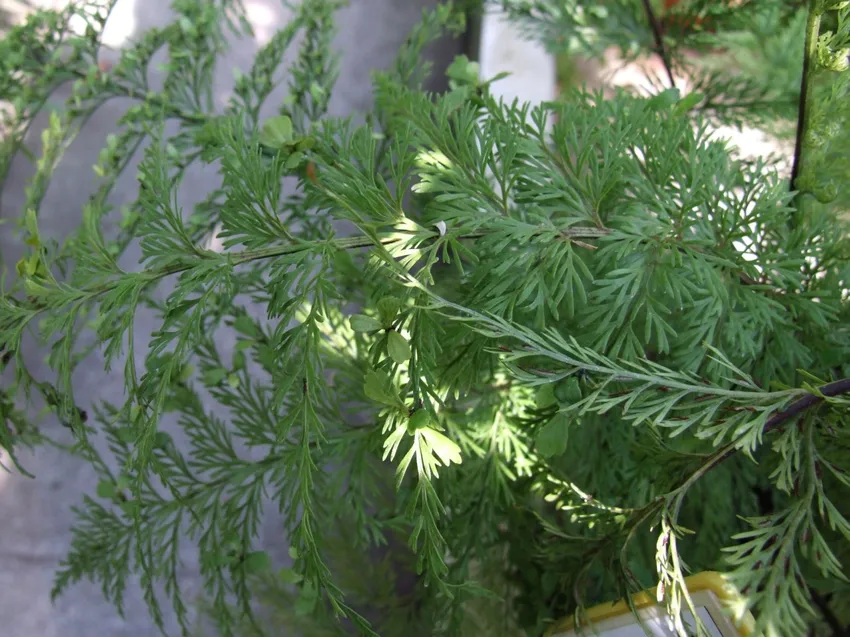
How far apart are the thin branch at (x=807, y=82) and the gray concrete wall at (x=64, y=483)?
80 cm

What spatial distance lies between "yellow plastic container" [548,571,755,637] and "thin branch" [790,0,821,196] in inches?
12.7

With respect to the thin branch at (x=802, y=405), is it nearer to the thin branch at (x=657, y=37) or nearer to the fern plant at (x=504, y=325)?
the fern plant at (x=504, y=325)

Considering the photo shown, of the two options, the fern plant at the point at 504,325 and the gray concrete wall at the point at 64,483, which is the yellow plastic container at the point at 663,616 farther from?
the gray concrete wall at the point at 64,483

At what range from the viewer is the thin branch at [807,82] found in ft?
1.36

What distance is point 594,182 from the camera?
1.42 feet

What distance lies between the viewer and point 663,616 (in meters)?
0.39

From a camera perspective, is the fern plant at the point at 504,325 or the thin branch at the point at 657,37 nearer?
the fern plant at the point at 504,325

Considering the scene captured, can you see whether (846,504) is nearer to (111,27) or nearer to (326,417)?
(326,417)

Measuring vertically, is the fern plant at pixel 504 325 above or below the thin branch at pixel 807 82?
below

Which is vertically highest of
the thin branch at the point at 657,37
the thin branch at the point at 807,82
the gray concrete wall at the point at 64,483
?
the thin branch at the point at 657,37

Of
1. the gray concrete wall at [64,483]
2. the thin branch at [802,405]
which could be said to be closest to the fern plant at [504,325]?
the thin branch at [802,405]

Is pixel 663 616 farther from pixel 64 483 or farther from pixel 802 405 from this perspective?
pixel 64 483

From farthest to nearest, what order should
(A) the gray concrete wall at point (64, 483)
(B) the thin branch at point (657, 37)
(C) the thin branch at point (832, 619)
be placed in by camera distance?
(A) the gray concrete wall at point (64, 483), (B) the thin branch at point (657, 37), (C) the thin branch at point (832, 619)

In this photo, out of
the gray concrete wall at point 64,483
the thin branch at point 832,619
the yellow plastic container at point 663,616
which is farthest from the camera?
the gray concrete wall at point 64,483
